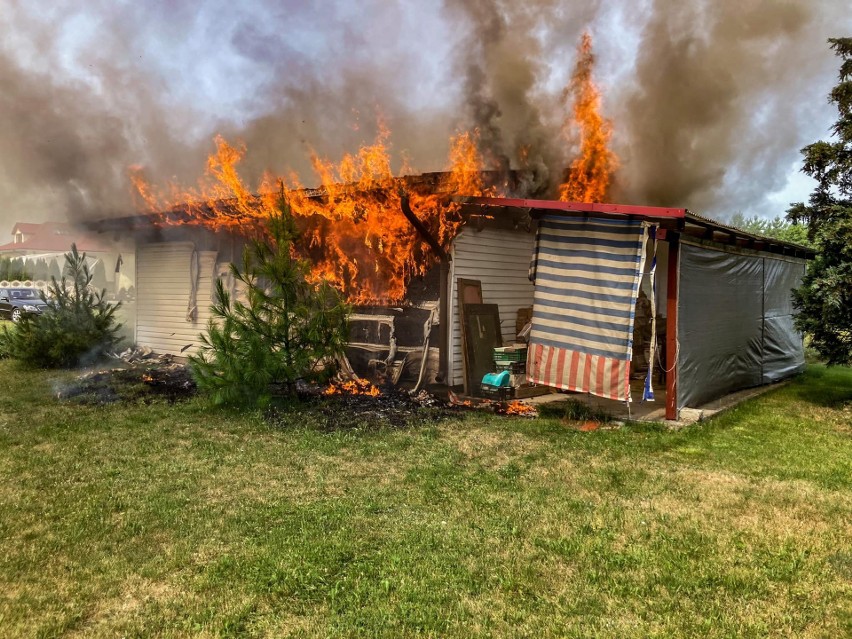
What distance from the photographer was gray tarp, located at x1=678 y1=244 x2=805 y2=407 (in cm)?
854

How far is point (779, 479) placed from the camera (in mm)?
5855

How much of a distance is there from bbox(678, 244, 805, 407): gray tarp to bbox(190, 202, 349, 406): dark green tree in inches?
208

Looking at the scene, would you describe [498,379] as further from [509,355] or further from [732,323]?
[732,323]

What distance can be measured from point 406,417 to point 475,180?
4.81 meters

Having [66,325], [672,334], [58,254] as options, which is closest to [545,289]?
[672,334]

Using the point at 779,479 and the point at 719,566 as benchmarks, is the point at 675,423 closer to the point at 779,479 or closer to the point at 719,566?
the point at 779,479

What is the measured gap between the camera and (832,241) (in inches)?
351

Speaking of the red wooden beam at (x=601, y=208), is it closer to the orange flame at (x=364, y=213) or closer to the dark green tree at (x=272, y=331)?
the orange flame at (x=364, y=213)

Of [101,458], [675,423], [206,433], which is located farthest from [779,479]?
[101,458]

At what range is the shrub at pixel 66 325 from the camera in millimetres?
12180

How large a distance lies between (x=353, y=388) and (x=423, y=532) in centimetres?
580

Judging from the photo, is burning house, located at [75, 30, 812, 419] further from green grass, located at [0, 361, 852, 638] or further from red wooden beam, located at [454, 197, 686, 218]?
green grass, located at [0, 361, 852, 638]

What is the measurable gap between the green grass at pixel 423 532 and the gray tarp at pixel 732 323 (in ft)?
5.37

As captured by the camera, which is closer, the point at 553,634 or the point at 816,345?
the point at 553,634
